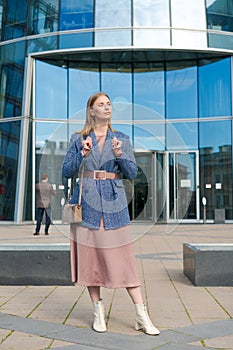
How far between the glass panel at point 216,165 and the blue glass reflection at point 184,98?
2.81 feet

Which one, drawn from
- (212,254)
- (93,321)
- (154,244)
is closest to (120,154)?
(93,321)

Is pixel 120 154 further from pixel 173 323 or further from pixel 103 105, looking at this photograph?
pixel 173 323

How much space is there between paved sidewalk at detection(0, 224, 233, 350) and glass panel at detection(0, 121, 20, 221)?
13.8 m

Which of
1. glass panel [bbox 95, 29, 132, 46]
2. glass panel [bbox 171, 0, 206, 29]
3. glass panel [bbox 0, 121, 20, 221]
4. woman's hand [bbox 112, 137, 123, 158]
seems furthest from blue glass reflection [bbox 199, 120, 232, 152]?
woman's hand [bbox 112, 137, 123, 158]

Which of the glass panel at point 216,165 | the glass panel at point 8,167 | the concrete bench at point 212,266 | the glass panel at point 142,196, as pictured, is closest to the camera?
the glass panel at point 142,196

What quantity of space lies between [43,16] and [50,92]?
3.03 metres

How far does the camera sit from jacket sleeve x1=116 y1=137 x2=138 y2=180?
4402mm

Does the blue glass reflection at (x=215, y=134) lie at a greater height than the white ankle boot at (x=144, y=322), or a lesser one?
greater

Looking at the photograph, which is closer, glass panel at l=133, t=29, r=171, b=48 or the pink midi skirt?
the pink midi skirt

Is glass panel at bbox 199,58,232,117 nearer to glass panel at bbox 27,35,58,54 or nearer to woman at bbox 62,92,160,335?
glass panel at bbox 27,35,58,54

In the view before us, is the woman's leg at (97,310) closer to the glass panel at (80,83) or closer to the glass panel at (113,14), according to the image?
the glass panel at (80,83)

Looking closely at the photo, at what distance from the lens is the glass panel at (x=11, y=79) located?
843 inches

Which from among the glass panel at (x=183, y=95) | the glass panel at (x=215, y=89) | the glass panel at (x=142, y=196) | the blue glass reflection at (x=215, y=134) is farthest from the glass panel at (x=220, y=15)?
the glass panel at (x=142, y=196)

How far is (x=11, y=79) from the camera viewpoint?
21609mm
